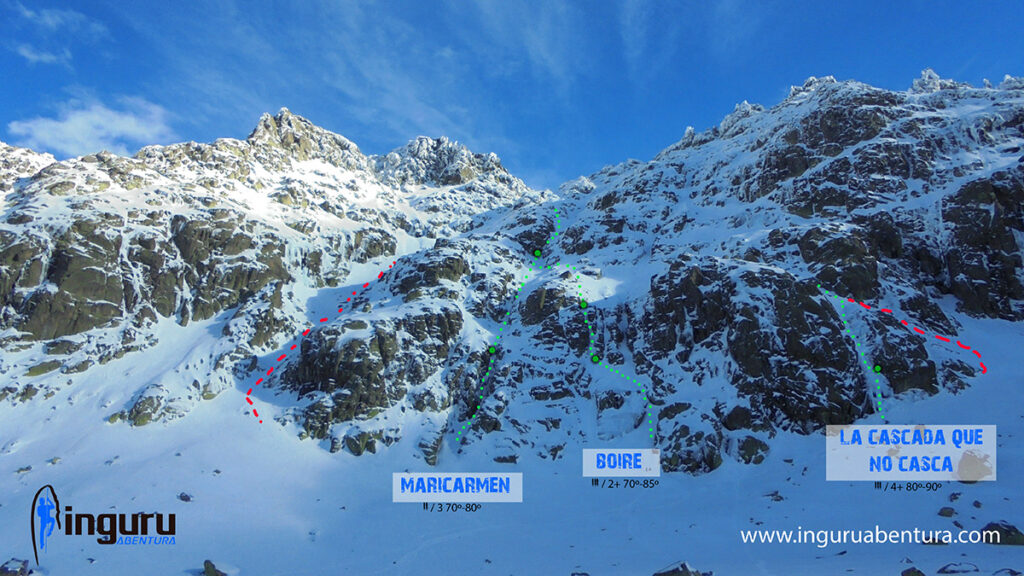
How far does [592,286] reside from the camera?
8450 centimetres

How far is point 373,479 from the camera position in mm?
55344

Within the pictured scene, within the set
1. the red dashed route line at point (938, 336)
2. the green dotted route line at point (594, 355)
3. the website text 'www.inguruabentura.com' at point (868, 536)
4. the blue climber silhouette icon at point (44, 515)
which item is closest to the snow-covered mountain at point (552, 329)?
the green dotted route line at point (594, 355)

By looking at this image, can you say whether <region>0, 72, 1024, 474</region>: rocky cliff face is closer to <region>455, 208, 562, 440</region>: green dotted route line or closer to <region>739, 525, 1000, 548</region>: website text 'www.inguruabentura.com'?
<region>455, 208, 562, 440</region>: green dotted route line

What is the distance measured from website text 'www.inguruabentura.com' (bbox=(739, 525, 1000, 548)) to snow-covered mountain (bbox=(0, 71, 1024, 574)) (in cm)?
201

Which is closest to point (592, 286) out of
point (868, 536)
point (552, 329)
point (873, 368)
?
point (552, 329)

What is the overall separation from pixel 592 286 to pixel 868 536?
5419cm

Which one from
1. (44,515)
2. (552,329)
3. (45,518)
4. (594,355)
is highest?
(552,329)

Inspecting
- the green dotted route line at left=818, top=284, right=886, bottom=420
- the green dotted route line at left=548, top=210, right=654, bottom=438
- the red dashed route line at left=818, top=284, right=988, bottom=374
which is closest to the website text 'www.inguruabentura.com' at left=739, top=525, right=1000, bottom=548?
the green dotted route line at left=818, top=284, right=886, bottom=420

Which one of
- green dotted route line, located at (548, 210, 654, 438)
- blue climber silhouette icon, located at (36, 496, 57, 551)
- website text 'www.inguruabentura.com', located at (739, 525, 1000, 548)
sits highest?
green dotted route line, located at (548, 210, 654, 438)

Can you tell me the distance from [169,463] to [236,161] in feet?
301

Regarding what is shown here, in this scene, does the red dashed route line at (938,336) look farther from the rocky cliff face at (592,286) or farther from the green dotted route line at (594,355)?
the green dotted route line at (594,355)

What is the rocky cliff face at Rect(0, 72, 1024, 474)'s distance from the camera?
57625 mm

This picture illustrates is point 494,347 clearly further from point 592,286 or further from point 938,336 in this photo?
point 938,336

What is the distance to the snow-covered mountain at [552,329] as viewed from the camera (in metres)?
51.5
